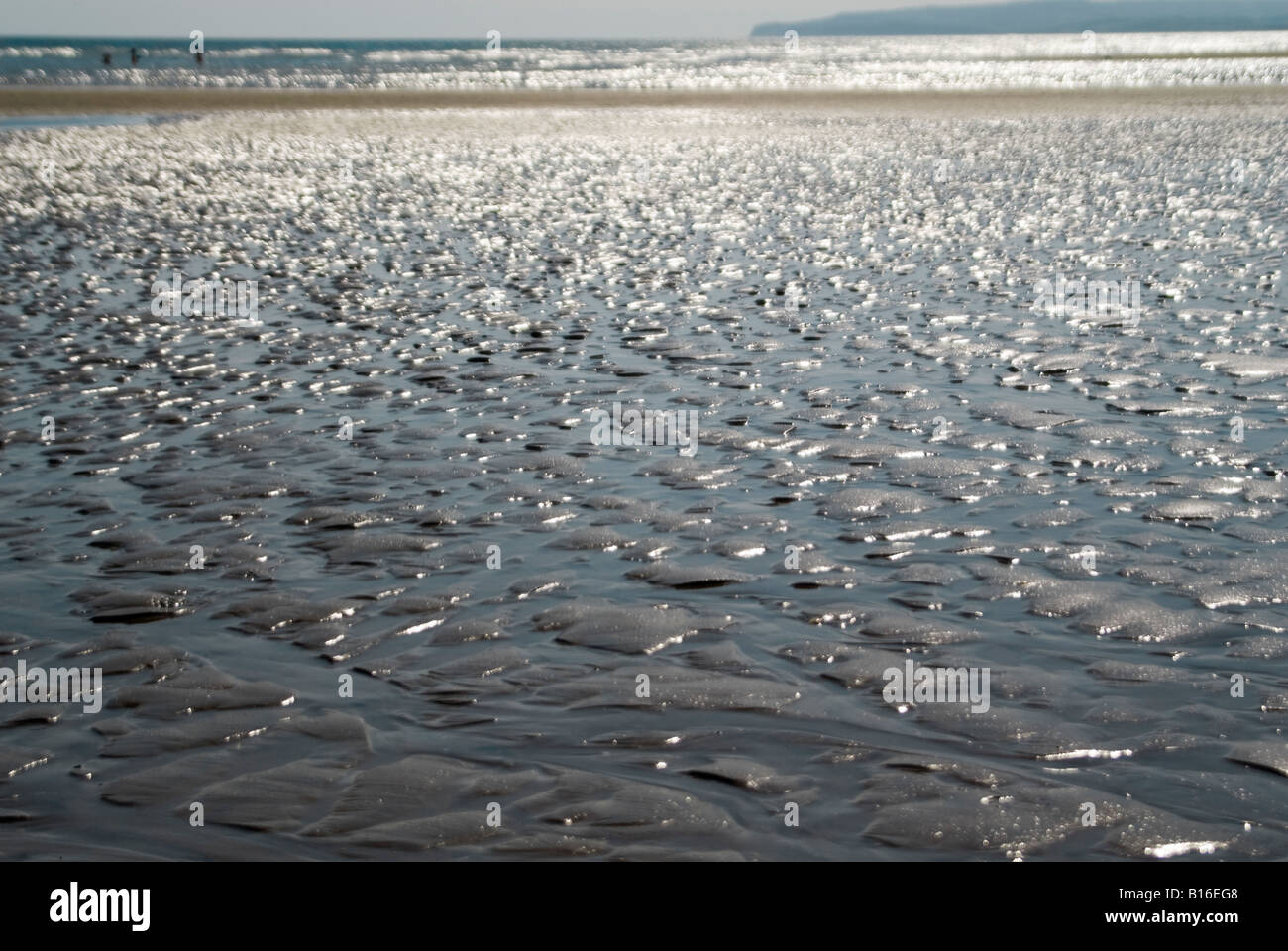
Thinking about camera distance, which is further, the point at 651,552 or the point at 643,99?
the point at 643,99

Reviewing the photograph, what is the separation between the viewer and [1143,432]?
981cm

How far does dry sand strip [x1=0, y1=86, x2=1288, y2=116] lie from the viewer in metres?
53.4

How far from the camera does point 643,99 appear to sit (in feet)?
205

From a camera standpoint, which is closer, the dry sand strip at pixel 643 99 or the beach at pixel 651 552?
the beach at pixel 651 552

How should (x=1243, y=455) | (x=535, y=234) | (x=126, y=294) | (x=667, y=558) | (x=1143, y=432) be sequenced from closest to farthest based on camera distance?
(x=667, y=558), (x=1243, y=455), (x=1143, y=432), (x=126, y=294), (x=535, y=234)

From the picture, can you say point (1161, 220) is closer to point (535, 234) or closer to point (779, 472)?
point (535, 234)

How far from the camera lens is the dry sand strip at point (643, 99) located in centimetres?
5341

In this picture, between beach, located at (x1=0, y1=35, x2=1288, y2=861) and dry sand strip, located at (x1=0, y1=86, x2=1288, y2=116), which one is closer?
beach, located at (x1=0, y1=35, x2=1288, y2=861)

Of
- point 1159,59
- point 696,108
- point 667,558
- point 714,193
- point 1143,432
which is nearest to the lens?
point 667,558

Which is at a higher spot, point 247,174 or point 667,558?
point 247,174

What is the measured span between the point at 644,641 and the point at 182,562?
9.32ft

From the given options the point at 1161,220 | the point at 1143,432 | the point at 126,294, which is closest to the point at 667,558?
the point at 1143,432

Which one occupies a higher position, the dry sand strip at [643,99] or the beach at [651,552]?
the dry sand strip at [643,99]

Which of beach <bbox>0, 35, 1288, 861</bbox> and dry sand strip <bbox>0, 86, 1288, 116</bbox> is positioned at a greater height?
dry sand strip <bbox>0, 86, 1288, 116</bbox>
